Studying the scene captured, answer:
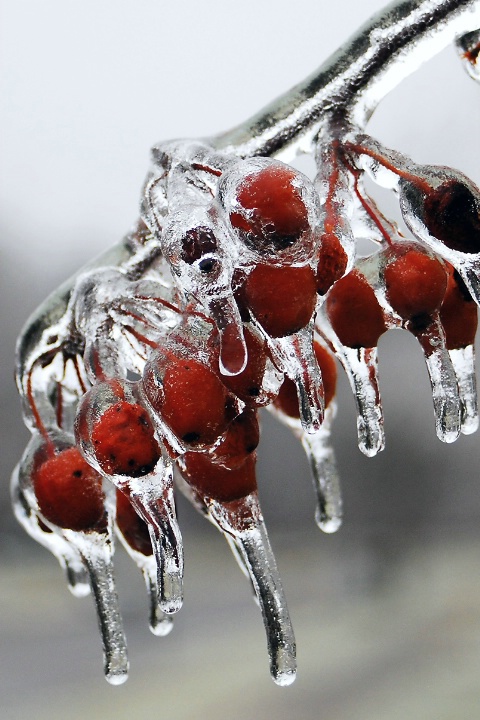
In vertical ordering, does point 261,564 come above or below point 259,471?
above

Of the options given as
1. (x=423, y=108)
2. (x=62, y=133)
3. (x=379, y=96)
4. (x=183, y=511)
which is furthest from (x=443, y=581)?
(x=379, y=96)

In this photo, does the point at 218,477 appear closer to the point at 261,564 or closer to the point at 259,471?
the point at 261,564

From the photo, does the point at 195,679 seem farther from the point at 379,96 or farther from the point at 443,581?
the point at 379,96

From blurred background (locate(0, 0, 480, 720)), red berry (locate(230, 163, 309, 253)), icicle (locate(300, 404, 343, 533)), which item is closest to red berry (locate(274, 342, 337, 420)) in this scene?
icicle (locate(300, 404, 343, 533))

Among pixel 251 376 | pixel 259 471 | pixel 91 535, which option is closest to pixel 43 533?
pixel 91 535

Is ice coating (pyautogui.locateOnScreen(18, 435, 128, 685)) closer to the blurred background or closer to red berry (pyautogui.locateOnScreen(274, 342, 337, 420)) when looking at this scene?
red berry (pyautogui.locateOnScreen(274, 342, 337, 420))

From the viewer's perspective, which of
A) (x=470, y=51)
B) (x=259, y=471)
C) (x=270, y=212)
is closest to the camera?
(x=270, y=212)

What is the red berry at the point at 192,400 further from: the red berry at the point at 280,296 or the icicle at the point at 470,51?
the icicle at the point at 470,51
